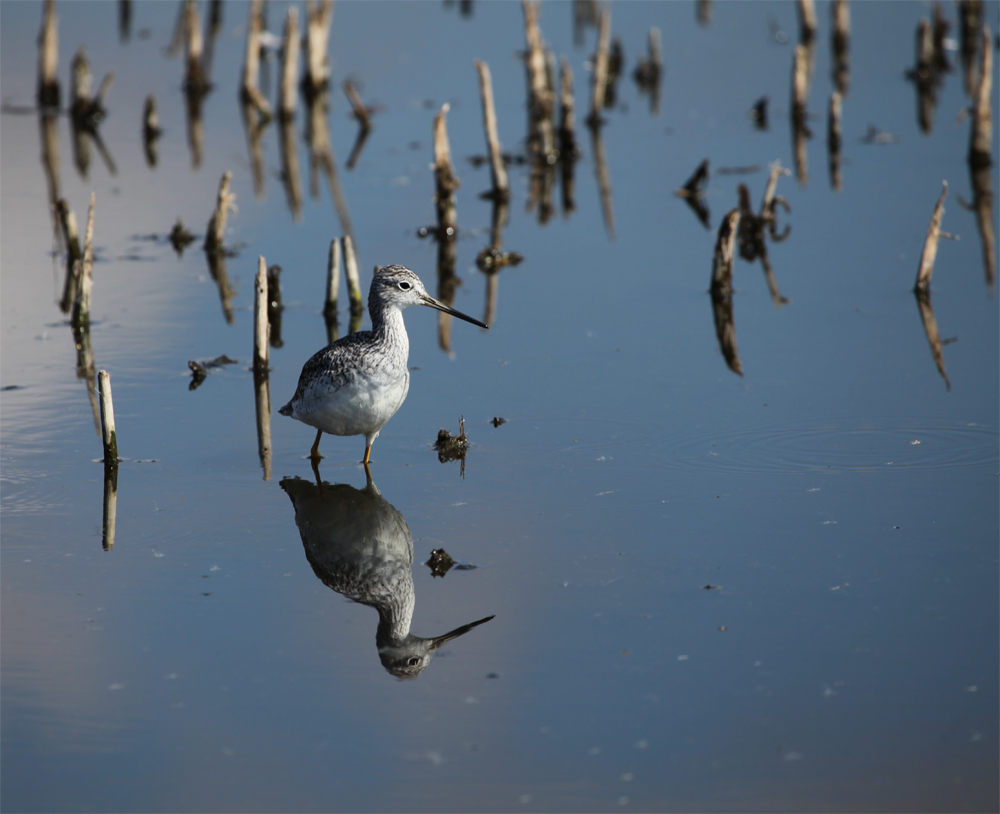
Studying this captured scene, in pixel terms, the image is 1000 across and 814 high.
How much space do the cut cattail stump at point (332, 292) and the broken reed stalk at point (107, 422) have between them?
3.60 meters

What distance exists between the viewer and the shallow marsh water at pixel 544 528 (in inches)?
236

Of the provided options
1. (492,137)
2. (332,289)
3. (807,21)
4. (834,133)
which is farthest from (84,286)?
(807,21)

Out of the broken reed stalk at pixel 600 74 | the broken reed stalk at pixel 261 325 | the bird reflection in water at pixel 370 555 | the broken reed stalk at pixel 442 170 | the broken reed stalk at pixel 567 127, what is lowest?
the bird reflection in water at pixel 370 555

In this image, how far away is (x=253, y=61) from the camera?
23.9m

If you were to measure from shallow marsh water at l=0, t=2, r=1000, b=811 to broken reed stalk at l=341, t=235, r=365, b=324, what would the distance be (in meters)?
0.51

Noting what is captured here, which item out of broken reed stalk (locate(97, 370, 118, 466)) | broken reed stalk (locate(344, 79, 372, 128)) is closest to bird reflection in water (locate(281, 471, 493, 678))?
broken reed stalk (locate(97, 370, 118, 466))

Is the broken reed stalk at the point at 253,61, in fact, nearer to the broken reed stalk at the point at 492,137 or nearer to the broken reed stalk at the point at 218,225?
the broken reed stalk at the point at 492,137

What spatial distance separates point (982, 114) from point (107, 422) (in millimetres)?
14184

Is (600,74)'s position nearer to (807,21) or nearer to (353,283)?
(807,21)

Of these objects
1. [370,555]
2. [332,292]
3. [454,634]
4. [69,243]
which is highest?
[69,243]

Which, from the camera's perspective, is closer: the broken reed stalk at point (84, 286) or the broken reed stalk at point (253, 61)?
the broken reed stalk at point (84, 286)

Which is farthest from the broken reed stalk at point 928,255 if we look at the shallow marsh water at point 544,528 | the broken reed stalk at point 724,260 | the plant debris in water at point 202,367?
the plant debris in water at point 202,367

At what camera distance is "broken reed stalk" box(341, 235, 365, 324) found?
13.0 m

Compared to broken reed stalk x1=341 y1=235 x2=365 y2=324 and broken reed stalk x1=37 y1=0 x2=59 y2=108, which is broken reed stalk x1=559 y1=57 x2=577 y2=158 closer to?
broken reed stalk x1=341 y1=235 x2=365 y2=324
